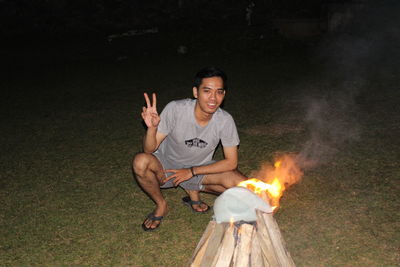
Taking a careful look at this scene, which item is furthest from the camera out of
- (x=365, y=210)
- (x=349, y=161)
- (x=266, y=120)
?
(x=266, y=120)

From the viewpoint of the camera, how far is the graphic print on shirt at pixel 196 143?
3.88 meters

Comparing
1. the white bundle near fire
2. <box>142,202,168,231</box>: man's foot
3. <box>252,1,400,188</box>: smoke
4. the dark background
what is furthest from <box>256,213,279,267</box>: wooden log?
the dark background

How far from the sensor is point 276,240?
255cm

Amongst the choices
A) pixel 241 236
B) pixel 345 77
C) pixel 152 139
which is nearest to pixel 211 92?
pixel 152 139

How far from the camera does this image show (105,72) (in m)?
11.9

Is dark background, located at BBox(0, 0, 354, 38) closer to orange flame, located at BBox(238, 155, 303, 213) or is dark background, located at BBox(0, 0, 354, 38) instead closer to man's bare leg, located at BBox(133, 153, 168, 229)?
orange flame, located at BBox(238, 155, 303, 213)

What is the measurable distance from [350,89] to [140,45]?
9.41 metres

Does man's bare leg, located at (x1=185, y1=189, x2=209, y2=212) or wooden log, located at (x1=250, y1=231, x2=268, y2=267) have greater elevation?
wooden log, located at (x1=250, y1=231, x2=268, y2=267)

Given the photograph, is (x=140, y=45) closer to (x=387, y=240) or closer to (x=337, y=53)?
(x=337, y=53)

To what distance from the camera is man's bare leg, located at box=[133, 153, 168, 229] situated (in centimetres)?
374

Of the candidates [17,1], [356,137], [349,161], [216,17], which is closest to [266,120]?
[356,137]

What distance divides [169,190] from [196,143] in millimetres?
1070

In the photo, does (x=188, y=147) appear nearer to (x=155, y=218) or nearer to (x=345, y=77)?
(x=155, y=218)

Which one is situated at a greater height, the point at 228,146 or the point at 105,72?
the point at 228,146
